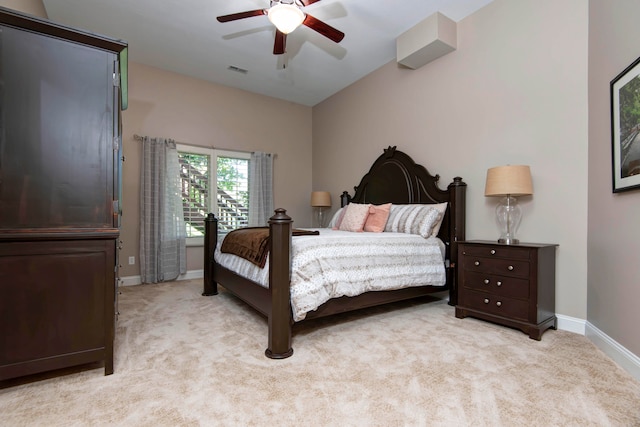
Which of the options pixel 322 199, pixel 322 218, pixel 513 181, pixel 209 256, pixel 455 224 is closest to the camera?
pixel 513 181

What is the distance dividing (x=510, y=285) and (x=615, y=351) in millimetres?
682

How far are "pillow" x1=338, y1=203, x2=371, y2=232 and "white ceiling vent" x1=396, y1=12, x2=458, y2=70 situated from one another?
1.80m

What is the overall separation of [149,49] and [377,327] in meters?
4.17

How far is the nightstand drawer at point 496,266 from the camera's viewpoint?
2.39 metres

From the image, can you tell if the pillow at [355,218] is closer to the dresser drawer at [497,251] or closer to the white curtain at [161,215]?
the dresser drawer at [497,251]

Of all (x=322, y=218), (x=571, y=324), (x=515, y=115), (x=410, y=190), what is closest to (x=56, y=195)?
(x=410, y=190)

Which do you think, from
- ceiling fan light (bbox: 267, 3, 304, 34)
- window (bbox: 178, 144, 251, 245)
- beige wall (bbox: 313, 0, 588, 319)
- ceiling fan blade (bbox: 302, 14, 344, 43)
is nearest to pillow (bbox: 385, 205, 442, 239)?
beige wall (bbox: 313, 0, 588, 319)

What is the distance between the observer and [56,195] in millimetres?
1679

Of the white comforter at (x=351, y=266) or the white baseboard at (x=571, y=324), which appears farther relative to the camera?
the white baseboard at (x=571, y=324)

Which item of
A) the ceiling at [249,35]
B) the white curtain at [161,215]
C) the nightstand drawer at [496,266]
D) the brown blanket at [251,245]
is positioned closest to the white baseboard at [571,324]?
the nightstand drawer at [496,266]

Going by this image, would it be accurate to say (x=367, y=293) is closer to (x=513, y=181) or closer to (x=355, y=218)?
(x=355, y=218)

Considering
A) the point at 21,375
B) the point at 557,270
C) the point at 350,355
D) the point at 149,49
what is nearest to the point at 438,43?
the point at 557,270

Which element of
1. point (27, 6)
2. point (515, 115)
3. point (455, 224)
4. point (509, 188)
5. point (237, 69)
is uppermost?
point (237, 69)

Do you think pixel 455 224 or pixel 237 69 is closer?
Result: pixel 455 224
